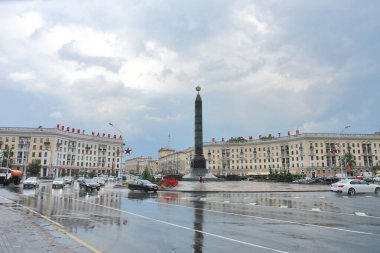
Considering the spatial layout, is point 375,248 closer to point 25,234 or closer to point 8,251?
point 8,251

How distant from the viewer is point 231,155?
15150 cm

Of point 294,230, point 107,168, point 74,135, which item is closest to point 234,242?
point 294,230

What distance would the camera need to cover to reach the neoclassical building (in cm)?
12338

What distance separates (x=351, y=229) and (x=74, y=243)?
31.4 ft

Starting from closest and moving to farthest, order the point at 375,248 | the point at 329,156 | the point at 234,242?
the point at 375,248 < the point at 234,242 < the point at 329,156

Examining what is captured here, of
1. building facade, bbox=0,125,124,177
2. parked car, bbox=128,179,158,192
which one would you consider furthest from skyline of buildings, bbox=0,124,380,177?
parked car, bbox=128,179,158,192

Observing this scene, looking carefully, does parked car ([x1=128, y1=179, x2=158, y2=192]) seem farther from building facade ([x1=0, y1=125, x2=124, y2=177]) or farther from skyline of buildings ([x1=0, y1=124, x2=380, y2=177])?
building facade ([x1=0, y1=125, x2=124, y2=177])

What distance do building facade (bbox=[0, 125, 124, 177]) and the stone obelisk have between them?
6413cm

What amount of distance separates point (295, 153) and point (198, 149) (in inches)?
3061

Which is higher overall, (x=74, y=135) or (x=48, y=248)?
(x=74, y=135)

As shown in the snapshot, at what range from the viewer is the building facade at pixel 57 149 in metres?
129

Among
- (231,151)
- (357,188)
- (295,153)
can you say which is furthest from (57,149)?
(357,188)

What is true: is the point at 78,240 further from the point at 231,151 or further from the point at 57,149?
the point at 231,151

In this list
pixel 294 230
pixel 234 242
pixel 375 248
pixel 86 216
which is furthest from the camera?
pixel 86 216
